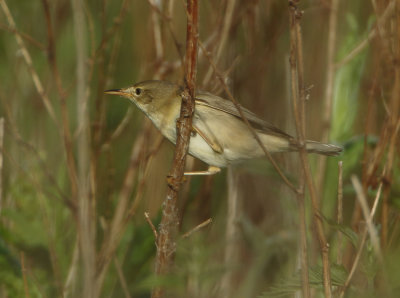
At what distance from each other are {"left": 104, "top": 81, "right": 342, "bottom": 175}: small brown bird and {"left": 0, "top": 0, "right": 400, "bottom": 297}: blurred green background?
0.13m

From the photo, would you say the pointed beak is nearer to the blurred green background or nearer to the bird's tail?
the blurred green background

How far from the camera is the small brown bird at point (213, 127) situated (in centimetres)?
244

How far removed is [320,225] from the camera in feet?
4.78

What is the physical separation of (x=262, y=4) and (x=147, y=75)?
33.6 inches

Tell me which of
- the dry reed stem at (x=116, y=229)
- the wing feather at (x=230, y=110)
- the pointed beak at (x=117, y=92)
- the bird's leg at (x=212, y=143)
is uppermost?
the pointed beak at (x=117, y=92)

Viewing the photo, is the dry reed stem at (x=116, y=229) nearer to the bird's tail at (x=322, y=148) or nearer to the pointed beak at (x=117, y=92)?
the pointed beak at (x=117, y=92)

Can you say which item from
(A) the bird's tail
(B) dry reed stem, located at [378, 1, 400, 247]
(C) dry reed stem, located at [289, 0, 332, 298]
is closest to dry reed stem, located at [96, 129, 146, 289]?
(A) the bird's tail

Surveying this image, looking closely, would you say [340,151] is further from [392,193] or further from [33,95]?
[33,95]

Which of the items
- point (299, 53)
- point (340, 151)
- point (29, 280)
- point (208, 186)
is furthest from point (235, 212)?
point (299, 53)

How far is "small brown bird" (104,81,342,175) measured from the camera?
2441 millimetres

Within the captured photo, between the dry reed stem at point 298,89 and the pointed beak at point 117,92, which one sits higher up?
the pointed beak at point 117,92

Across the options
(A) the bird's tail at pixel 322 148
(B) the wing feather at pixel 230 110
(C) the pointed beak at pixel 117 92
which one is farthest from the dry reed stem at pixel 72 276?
(A) the bird's tail at pixel 322 148

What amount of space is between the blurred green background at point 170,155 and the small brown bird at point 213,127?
130 millimetres

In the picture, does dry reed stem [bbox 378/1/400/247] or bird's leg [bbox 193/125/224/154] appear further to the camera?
bird's leg [bbox 193/125/224/154]
